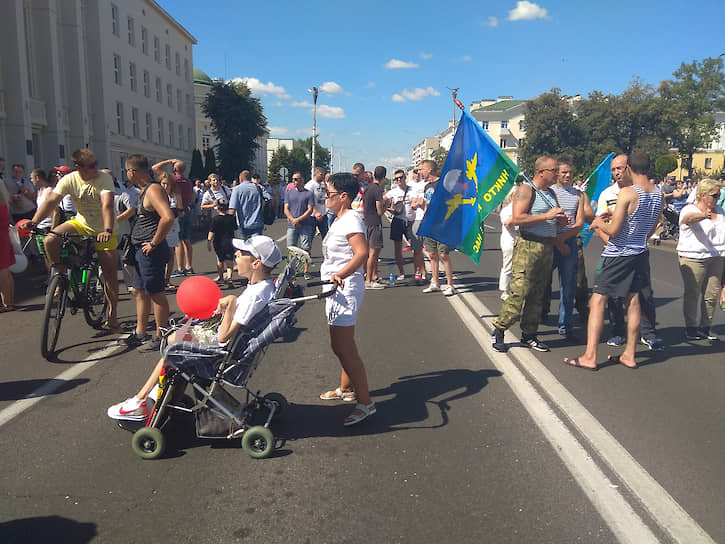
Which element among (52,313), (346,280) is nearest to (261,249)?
(346,280)

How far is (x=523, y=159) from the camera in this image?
226ft

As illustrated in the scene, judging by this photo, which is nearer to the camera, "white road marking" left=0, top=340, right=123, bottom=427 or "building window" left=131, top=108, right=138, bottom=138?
"white road marking" left=0, top=340, right=123, bottom=427

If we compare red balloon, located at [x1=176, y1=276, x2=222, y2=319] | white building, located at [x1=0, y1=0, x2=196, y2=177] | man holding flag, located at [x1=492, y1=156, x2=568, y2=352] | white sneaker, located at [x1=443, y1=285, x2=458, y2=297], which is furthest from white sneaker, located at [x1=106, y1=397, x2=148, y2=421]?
white building, located at [x1=0, y1=0, x2=196, y2=177]

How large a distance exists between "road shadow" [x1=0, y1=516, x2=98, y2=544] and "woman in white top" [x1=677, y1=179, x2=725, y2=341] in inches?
252

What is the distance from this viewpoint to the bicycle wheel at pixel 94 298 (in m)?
6.41

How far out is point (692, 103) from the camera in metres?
61.9

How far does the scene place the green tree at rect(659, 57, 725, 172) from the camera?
187 ft

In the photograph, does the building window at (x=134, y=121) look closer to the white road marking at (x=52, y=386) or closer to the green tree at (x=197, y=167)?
the green tree at (x=197, y=167)

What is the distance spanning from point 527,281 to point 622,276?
2.87 ft

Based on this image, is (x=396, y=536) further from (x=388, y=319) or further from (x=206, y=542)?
(x=388, y=319)

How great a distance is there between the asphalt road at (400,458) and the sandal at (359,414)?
79mm

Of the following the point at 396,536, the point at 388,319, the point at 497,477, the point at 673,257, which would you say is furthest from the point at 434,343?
the point at 673,257

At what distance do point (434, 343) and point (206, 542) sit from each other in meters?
4.00

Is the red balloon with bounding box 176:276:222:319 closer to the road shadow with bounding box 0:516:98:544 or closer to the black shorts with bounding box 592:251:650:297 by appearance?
the road shadow with bounding box 0:516:98:544
